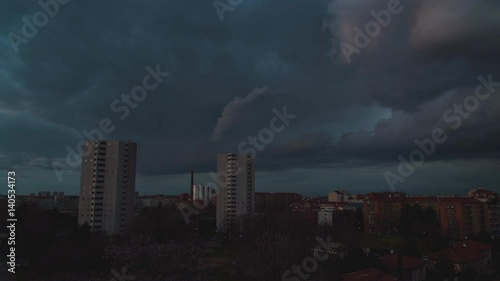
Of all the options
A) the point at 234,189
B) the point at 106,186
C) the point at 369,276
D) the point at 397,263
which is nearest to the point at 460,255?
the point at 397,263

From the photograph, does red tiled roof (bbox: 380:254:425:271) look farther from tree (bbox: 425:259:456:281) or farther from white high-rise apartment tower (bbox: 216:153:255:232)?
white high-rise apartment tower (bbox: 216:153:255:232)

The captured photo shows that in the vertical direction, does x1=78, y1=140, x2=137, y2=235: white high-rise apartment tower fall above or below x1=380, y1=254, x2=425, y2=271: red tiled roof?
above

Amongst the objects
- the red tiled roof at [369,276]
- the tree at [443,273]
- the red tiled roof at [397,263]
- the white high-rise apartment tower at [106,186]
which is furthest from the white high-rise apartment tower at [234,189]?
the tree at [443,273]

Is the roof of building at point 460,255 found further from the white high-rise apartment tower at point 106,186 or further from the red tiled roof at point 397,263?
the white high-rise apartment tower at point 106,186

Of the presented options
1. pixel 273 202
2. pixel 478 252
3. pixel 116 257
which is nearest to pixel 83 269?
pixel 116 257

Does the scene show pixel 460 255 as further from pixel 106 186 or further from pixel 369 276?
pixel 106 186

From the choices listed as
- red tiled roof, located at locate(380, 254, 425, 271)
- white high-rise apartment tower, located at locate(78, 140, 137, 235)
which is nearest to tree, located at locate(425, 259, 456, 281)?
red tiled roof, located at locate(380, 254, 425, 271)
